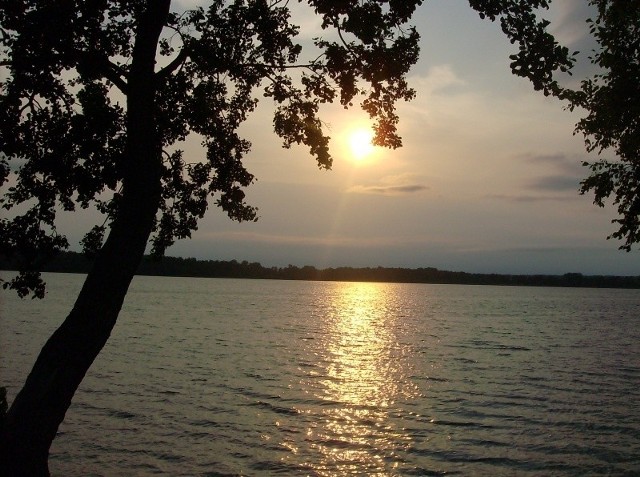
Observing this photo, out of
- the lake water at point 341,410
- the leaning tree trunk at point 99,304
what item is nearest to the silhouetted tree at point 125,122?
the leaning tree trunk at point 99,304

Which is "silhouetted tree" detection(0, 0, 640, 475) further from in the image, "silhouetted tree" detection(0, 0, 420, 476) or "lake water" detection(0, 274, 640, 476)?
"lake water" detection(0, 274, 640, 476)

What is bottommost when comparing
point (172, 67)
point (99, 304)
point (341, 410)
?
point (341, 410)

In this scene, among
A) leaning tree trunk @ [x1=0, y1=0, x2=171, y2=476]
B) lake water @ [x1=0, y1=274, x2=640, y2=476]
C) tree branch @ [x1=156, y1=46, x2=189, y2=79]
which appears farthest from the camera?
lake water @ [x1=0, y1=274, x2=640, y2=476]

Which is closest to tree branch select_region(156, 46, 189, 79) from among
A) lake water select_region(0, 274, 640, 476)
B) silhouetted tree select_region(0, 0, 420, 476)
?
silhouetted tree select_region(0, 0, 420, 476)

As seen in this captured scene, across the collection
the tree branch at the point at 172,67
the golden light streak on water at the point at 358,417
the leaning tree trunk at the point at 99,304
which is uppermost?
the tree branch at the point at 172,67

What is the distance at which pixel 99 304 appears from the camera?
10812mm

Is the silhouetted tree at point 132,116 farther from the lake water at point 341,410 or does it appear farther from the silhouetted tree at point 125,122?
the lake water at point 341,410

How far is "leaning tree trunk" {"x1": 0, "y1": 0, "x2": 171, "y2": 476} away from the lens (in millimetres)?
10328

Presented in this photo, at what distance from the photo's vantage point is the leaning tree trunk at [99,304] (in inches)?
407

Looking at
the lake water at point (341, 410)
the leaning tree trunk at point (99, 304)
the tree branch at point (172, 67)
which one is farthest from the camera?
the lake water at point (341, 410)

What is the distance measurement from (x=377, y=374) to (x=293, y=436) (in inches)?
667

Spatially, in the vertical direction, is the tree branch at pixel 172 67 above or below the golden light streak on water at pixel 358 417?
above

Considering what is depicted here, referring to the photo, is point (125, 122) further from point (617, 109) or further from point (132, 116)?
point (617, 109)

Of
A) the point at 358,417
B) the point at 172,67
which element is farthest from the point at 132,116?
the point at 358,417
